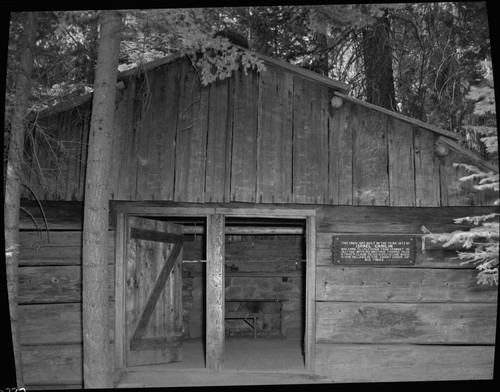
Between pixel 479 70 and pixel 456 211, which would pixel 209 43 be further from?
pixel 479 70

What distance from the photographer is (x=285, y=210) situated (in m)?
8.18

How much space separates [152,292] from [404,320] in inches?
154

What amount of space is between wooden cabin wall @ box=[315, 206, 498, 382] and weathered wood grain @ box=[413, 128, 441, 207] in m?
0.75

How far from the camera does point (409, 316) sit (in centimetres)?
816

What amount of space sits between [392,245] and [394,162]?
1.24m

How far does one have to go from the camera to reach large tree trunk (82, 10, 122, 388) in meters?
6.41

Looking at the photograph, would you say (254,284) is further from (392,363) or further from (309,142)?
(309,142)

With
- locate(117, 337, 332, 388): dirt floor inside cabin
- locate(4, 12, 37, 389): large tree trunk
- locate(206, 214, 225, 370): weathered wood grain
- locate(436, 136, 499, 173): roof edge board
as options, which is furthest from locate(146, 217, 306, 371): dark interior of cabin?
locate(4, 12, 37, 389): large tree trunk

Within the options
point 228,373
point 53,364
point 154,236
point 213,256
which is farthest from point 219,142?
point 53,364

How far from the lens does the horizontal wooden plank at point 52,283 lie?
8008 millimetres

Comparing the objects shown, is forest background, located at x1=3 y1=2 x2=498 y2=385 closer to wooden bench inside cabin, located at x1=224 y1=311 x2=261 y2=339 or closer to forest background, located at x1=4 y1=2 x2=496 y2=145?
forest background, located at x1=4 y1=2 x2=496 y2=145

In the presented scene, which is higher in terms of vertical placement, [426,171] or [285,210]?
[426,171]

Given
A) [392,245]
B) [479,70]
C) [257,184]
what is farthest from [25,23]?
[479,70]

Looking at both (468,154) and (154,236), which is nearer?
(468,154)
